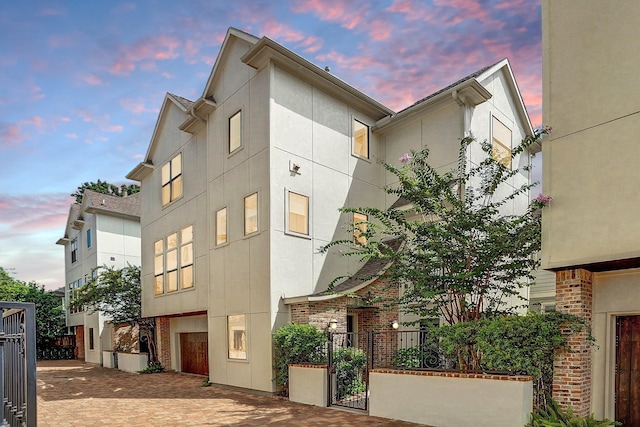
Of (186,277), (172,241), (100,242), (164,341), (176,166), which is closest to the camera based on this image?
(186,277)

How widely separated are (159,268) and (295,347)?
10259 mm

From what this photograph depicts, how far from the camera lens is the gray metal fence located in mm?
4254

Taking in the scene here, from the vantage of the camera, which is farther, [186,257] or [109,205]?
[109,205]

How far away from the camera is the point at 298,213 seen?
13305mm

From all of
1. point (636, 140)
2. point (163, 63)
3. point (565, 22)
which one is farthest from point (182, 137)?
point (636, 140)

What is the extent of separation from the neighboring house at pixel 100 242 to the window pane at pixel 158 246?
344 inches

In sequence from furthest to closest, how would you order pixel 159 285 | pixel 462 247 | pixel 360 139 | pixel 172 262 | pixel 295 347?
1. pixel 159 285
2. pixel 172 262
3. pixel 360 139
4. pixel 295 347
5. pixel 462 247

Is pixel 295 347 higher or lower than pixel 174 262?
lower

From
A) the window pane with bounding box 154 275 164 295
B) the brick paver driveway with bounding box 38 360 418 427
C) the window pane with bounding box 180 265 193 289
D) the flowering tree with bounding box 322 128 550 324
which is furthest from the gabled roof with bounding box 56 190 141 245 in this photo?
the flowering tree with bounding box 322 128 550 324

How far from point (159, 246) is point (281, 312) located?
9.50m

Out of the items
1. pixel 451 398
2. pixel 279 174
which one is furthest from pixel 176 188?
pixel 451 398

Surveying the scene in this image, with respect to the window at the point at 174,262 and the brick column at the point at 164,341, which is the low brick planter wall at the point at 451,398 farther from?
the brick column at the point at 164,341

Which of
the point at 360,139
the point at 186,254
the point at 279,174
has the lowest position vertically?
the point at 186,254

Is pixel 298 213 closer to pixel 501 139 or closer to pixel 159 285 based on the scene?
pixel 501 139
